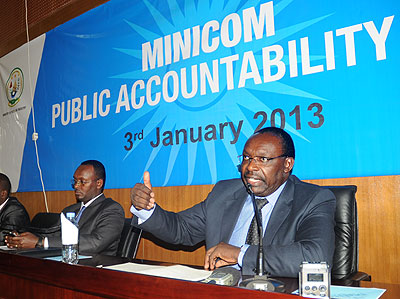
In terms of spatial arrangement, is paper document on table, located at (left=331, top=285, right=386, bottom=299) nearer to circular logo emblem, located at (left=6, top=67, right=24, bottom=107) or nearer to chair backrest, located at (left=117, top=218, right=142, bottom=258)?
chair backrest, located at (left=117, top=218, right=142, bottom=258)

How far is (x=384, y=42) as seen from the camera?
2287mm

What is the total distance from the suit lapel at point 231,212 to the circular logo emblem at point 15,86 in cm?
386

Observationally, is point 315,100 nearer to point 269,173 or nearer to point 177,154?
point 269,173

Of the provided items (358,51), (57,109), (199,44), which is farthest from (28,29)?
(358,51)

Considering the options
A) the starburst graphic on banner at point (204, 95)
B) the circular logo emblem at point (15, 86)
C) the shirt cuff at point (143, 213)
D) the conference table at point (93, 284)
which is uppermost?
the circular logo emblem at point (15, 86)

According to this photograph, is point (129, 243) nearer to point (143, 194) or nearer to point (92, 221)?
point (92, 221)

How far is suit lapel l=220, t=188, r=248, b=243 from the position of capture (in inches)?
85.6

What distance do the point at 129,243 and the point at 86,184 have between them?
2.79 feet

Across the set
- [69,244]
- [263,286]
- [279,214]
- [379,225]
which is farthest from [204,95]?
[263,286]

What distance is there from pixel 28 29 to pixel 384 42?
14.4 ft

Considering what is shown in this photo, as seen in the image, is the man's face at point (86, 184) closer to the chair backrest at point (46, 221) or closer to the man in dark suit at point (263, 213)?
the chair backrest at point (46, 221)

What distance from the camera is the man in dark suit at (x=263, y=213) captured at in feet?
5.76

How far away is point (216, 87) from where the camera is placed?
3.05m

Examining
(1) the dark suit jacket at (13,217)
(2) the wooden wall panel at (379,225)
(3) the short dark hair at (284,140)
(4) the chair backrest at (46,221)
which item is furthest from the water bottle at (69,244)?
(1) the dark suit jacket at (13,217)
